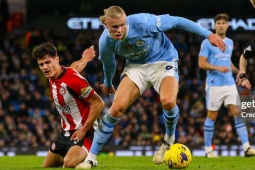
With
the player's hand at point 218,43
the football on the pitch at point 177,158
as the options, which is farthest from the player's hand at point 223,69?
the football on the pitch at point 177,158

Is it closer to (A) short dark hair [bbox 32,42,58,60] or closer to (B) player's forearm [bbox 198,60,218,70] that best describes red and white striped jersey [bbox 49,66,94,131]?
(A) short dark hair [bbox 32,42,58,60]

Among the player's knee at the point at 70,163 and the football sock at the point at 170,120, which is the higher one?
the football sock at the point at 170,120

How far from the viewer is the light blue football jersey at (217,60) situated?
40.9ft

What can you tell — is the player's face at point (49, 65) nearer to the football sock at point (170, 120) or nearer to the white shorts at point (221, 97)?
the football sock at point (170, 120)

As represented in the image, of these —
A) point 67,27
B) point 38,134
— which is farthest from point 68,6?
point 38,134

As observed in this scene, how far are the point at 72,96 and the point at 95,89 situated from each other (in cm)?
1364

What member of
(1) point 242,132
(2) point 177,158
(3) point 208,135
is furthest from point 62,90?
(1) point 242,132

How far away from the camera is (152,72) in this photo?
9.10m

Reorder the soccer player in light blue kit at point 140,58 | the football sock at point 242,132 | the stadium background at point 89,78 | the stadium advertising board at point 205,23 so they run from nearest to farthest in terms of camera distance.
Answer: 1. the soccer player in light blue kit at point 140,58
2. the football sock at point 242,132
3. the stadium background at point 89,78
4. the stadium advertising board at point 205,23

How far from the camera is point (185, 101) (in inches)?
899

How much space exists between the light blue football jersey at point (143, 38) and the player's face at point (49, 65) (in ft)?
2.09

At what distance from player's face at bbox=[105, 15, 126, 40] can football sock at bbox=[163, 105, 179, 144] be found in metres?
1.28

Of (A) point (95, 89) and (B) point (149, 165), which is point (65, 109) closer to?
(B) point (149, 165)

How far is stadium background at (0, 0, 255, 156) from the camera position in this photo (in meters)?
20.2
